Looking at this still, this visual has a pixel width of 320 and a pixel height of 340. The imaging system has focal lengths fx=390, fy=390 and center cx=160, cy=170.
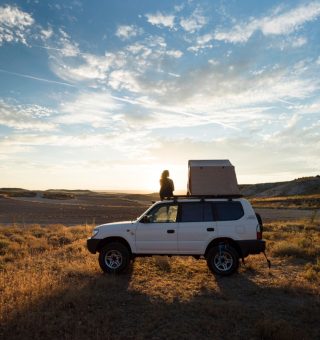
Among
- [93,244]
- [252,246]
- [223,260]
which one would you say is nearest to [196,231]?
[223,260]

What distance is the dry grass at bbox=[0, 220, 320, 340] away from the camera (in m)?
6.55

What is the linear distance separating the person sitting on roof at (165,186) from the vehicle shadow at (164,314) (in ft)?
10.7

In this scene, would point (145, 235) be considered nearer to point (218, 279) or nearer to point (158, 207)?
point (158, 207)

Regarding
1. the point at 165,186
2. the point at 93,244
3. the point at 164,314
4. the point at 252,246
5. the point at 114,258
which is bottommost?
the point at 164,314

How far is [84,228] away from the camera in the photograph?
23.7m

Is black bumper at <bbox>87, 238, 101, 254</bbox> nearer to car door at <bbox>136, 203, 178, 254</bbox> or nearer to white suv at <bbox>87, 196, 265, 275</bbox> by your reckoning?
white suv at <bbox>87, 196, 265, 275</bbox>

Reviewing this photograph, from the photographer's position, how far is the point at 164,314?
7254 millimetres

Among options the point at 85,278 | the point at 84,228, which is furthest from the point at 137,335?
the point at 84,228

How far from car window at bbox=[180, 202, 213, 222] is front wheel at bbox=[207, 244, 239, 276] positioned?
84 centimetres

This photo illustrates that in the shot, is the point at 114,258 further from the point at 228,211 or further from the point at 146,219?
the point at 228,211

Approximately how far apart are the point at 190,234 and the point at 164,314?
324 cm

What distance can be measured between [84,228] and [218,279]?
14.9 meters

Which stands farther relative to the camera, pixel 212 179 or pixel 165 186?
pixel 165 186

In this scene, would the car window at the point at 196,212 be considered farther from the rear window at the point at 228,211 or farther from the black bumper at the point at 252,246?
the black bumper at the point at 252,246
